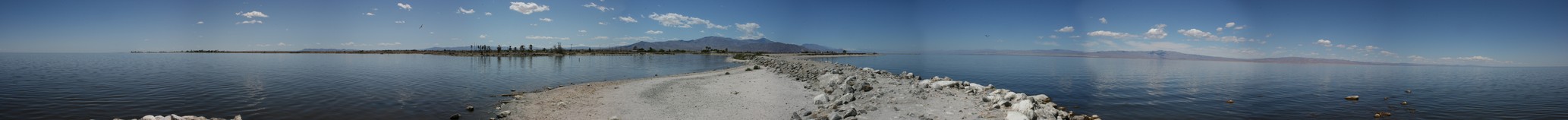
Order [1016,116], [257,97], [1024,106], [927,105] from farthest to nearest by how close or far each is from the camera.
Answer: [257,97]
[927,105]
[1024,106]
[1016,116]

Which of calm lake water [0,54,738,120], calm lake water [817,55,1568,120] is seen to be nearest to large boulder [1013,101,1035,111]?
calm lake water [817,55,1568,120]

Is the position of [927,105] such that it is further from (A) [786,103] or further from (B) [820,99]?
(A) [786,103]

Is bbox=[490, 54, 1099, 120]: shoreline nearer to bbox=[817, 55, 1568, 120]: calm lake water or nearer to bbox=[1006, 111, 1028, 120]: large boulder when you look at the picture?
bbox=[1006, 111, 1028, 120]: large boulder

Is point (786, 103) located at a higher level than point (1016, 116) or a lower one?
lower

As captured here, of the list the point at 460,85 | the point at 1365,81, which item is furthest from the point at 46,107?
the point at 1365,81

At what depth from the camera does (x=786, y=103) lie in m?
16.7

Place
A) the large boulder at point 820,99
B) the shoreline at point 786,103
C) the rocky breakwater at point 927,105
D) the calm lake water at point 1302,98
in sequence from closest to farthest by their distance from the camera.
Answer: the rocky breakwater at point 927,105 → the shoreline at point 786,103 → the calm lake water at point 1302,98 → the large boulder at point 820,99

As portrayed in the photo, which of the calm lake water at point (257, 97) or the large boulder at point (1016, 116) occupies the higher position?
the large boulder at point (1016, 116)

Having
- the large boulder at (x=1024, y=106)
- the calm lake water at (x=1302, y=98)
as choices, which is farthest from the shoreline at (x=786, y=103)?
the calm lake water at (x=1302, y=98)

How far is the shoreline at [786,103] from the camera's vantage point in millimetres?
12953

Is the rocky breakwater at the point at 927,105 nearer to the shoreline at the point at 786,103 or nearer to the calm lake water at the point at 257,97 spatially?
the shoreline at the point at 786,103

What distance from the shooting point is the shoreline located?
13.0m

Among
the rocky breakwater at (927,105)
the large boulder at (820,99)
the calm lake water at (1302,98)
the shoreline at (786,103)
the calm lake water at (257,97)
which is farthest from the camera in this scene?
the large boulder at (820,99)

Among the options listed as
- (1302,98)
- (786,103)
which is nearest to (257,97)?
(786,103)
